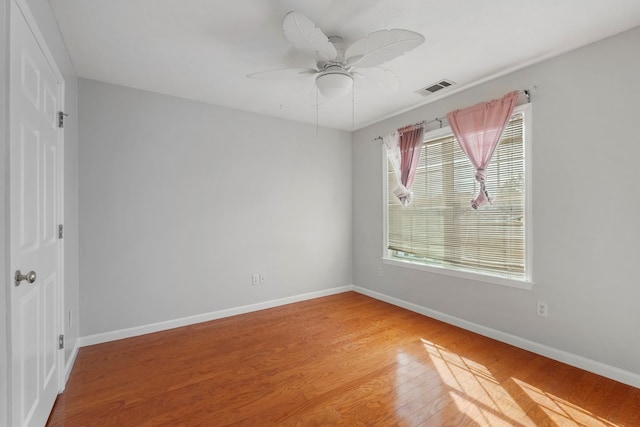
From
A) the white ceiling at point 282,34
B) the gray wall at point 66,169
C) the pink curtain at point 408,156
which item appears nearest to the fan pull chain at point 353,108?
the white ceiling at point 282,34

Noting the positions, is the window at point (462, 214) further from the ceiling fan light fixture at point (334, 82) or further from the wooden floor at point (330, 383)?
the ceiling fan light fixture at point (334, 82)

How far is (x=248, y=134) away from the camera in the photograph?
3.77 meters

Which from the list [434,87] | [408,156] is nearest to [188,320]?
[408,156]

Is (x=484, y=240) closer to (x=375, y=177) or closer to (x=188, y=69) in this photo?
(x=375, y=177)

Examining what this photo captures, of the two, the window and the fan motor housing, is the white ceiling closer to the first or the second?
the fan motor housing

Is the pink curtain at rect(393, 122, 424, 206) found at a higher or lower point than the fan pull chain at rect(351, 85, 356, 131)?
lower

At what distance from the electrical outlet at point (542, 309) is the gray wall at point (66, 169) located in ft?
11.6

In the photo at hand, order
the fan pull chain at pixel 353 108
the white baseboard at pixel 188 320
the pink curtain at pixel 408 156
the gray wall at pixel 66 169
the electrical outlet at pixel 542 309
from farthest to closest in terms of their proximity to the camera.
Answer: the pink curtain at pixel 408 156, the fan pull chain at pixel 353 108, the white baseboard at pixel 188 320, the electrical outlet at pixel 542 309, the gray wall at pixel 66 169

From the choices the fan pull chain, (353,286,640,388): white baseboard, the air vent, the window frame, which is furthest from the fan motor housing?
(353,286,640,388): white baseboard

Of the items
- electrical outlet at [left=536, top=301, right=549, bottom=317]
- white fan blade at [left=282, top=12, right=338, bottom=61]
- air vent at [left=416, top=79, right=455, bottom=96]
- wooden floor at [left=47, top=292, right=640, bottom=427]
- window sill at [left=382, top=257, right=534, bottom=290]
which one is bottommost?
wooden floor at [left=47, top=292, right=640, bottom=427]

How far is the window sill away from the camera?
8.90 ft

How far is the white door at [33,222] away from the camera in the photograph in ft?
4.28

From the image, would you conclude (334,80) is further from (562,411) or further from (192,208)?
(562,411)

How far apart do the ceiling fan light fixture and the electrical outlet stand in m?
2.52
